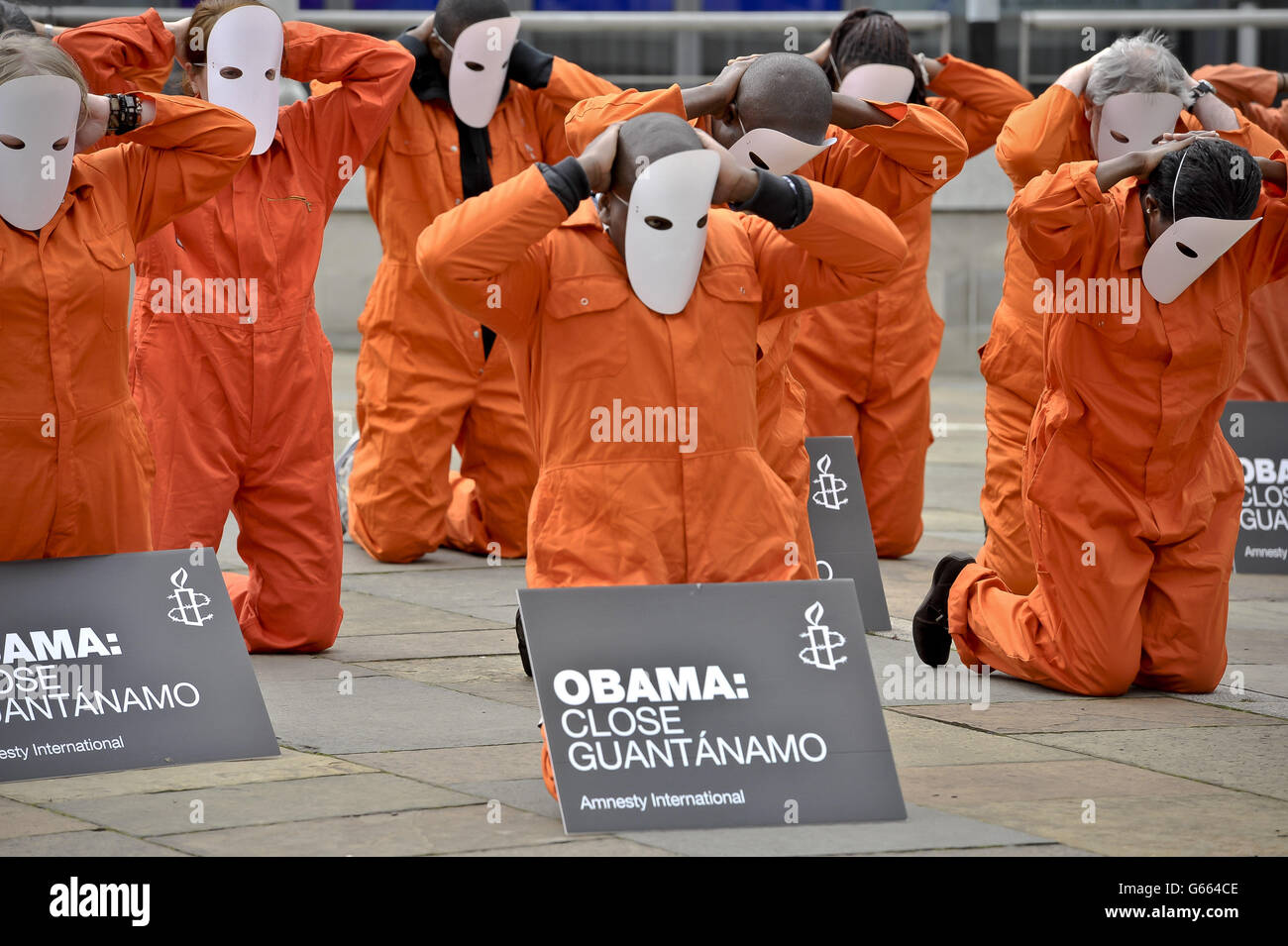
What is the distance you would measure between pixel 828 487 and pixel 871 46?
6.06ft

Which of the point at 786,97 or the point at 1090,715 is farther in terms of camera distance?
the point at 1090,715

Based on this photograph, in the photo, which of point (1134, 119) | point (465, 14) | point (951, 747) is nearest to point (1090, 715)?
point (951, 747)

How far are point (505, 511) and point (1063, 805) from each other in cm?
418

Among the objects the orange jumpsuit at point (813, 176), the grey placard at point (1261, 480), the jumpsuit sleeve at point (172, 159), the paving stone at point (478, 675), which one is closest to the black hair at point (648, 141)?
the orange jumpsuit at point (813, 176)

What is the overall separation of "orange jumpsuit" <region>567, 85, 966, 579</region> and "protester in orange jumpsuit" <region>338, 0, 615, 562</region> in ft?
5.79

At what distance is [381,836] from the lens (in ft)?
13.4

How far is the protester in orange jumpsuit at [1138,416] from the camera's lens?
5.48m

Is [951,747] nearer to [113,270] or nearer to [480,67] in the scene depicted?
[113,270]

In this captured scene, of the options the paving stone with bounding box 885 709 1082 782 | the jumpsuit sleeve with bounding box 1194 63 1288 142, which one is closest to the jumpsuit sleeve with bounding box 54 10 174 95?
the paving stone with bounding box 885 709 1082 782

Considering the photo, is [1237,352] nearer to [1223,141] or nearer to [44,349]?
[1223,141]

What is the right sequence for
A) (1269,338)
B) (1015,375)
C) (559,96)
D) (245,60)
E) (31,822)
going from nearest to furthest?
(31,822) < (245,60) < (1015,375) < (559,96) < (1269,338)

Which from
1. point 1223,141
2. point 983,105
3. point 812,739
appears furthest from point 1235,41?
point 812,739

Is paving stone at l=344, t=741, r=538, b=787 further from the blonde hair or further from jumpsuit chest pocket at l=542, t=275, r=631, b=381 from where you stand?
the blonde hair

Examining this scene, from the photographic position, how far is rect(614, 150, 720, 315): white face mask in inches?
171
